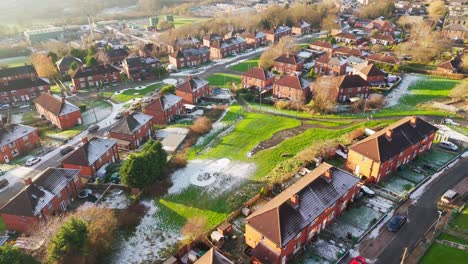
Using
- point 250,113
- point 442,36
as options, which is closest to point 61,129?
point 250,113

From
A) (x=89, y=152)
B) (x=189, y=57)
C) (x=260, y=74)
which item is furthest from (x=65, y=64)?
(x=89, y=152)

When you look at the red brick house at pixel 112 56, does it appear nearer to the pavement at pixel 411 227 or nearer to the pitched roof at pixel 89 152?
the pitched roof at pixel 89 152

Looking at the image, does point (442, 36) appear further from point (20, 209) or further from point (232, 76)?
point (20, 209)

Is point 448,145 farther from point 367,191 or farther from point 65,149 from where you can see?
point 65,149

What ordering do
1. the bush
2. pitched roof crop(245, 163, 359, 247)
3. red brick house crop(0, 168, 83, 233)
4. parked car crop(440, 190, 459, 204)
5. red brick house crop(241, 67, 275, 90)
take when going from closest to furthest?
pitched roof crop(245, 163, 359, 247) → red brick house crop(0, 168, 83, 233) → parked car crop(440, 190, 459, 204) → the bush → red brick house crop(241, 67, 275, 90)

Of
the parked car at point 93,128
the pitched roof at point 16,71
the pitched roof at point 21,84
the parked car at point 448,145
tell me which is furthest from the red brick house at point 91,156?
the pitched roof at point 16,71

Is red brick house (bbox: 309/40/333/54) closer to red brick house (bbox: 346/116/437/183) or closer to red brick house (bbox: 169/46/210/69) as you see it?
red brick house (bbox: 169/46/210/69)

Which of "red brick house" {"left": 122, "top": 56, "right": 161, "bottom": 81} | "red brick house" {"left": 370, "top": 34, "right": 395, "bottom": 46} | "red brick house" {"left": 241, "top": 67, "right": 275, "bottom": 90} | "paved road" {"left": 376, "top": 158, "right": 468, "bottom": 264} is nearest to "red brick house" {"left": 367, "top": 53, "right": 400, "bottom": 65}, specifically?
"red brick house" {"left": 370, "top": 34, "right": 395, "bottom": 46}
